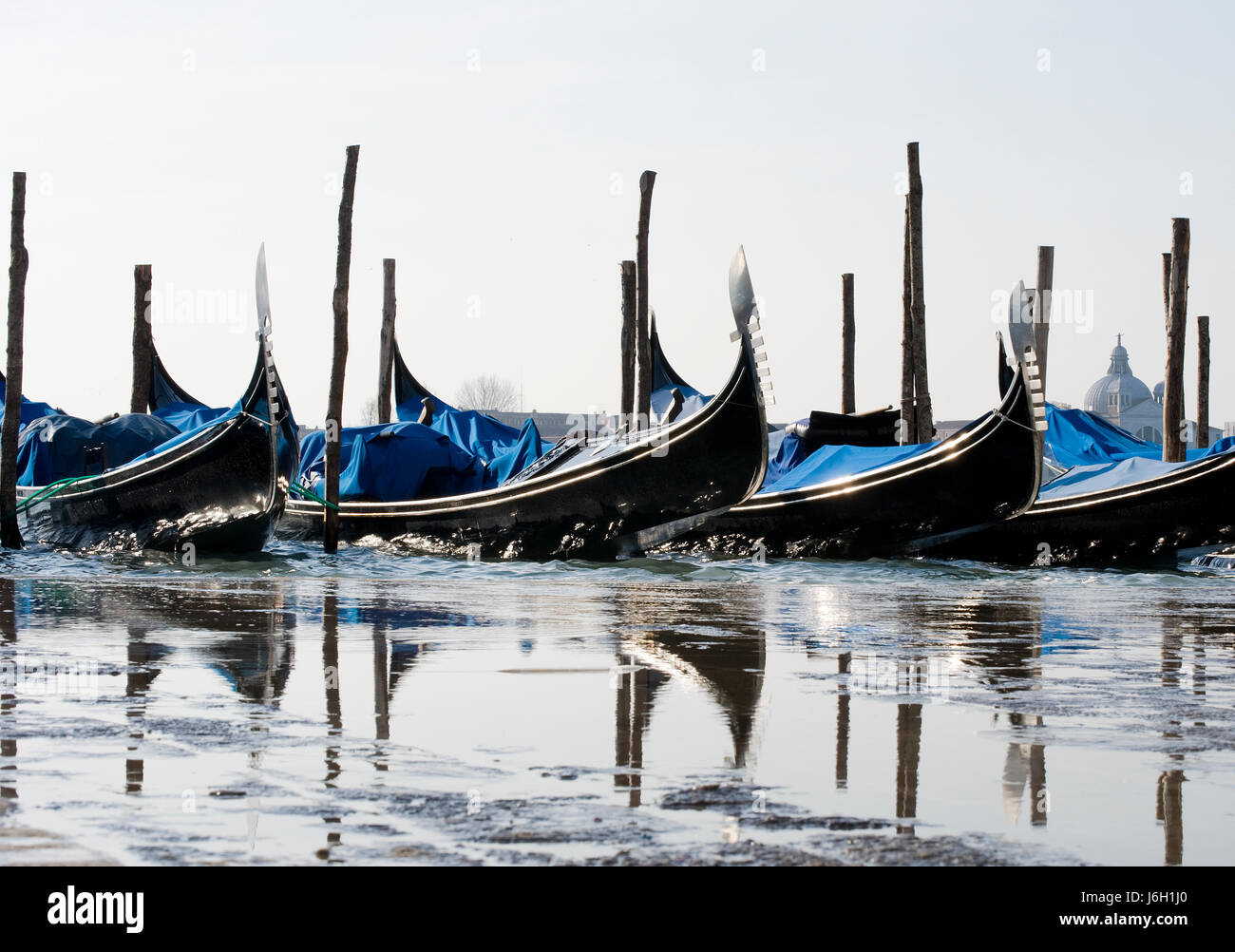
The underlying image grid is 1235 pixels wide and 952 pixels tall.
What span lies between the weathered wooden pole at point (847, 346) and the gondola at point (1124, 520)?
7.22 metres

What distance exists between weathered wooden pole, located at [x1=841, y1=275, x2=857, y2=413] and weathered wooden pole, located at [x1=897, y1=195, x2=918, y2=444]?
10.7ft

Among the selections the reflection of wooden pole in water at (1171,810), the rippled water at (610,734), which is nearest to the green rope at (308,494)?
the rippled water at (610,734)

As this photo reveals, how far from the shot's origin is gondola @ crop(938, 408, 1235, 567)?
17.2 metres

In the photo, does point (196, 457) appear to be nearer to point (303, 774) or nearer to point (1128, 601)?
point (1128, 601)

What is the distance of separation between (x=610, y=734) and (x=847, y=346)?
21.1 m

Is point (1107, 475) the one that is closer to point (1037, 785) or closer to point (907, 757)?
point (907, 757)

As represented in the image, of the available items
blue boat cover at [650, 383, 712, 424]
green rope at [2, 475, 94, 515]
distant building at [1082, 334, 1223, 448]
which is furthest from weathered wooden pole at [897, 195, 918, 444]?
distant building at [1082, 334, 1223, 448]

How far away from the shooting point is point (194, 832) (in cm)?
358

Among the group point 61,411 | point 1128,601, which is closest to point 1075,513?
point 1128,601

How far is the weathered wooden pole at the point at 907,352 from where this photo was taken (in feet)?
71.4

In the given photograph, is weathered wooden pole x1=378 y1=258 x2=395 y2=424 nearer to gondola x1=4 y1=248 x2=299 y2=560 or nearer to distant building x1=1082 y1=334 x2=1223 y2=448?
gondola x1=4 y1=248 x2=299 y2=560

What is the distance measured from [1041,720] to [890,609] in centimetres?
562

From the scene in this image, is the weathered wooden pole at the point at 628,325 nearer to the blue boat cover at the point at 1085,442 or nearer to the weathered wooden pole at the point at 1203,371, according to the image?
the blue boat cover at the point at 1085,442

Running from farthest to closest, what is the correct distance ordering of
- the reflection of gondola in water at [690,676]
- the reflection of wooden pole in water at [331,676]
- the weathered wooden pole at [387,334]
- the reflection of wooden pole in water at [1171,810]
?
the weathered wooden pole at [387,334] < the reflection of gondola in water at [690,676] < the reflection of wooden pole in water at [331,676] < the reflection of wooden pole in water at [1171,810]
